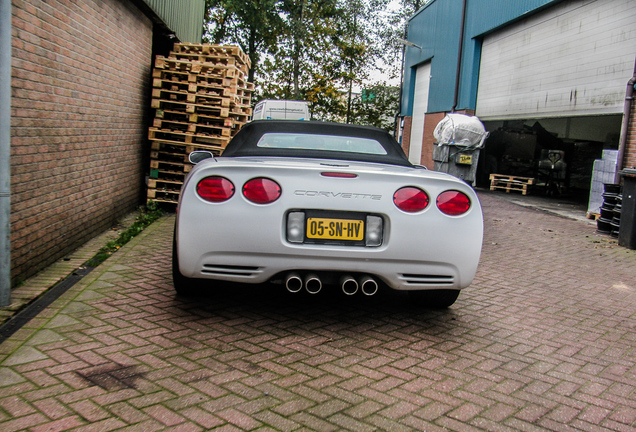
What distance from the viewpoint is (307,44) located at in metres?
36.4

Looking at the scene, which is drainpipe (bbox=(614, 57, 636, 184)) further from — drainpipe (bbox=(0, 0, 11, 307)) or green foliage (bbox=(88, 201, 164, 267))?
drainpipe (bbox=(0, 0, 11, 307))

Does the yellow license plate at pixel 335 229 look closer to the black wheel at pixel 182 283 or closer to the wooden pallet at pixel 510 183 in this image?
the black wheel at pixel 182 283

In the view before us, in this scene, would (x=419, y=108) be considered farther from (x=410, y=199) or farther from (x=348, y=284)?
(x=348, y=284)

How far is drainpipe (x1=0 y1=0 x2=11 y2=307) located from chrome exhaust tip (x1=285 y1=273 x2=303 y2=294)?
6.45 feet

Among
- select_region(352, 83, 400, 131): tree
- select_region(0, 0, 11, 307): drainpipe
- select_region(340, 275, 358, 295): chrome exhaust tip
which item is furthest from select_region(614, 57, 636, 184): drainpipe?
select_region(352, 83, 400, 131): tree

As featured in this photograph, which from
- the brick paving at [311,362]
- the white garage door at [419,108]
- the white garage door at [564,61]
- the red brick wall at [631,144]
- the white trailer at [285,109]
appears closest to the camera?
the brick paving at [311,362]

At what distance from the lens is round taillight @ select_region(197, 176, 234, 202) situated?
3484mm

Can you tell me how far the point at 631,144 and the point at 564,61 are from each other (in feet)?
13.1

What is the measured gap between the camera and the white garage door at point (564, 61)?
486 inches

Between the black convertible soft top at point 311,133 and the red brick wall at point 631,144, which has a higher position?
the red brick wall at point 631,144

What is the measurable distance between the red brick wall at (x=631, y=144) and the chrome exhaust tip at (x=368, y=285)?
9.81 metres

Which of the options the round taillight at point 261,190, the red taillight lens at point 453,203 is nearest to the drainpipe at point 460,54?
the red taillight lens at point 453,203

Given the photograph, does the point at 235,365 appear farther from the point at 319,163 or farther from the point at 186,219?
the point at 319,163

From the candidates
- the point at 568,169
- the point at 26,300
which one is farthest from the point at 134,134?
the point at 568,169
